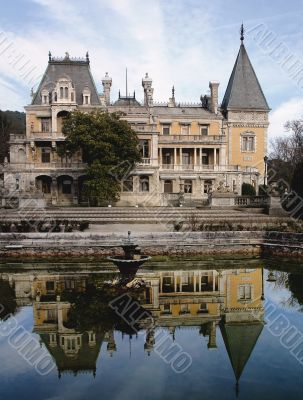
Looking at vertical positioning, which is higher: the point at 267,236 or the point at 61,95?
the point at 61,95

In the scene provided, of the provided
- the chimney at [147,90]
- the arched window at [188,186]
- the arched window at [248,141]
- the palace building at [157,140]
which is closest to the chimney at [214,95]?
the palace building at [157,140]

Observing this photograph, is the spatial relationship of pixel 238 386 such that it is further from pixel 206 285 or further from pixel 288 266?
pixel 288 266

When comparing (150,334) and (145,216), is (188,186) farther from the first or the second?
(150,334)

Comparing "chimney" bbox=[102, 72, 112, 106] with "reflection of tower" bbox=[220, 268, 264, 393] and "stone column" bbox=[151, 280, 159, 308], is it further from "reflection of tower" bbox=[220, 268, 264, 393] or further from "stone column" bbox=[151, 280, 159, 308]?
"stone column" bbox=[151, 280, 159, 308]

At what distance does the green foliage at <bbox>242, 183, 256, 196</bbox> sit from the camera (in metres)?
44.9

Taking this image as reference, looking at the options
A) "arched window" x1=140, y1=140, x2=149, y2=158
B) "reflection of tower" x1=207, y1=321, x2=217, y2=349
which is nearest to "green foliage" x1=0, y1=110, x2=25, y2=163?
"arched window" x1=140, y1=140, x2=149, y2=158

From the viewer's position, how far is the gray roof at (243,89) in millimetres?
50531

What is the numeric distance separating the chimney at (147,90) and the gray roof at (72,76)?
6447 millimetres

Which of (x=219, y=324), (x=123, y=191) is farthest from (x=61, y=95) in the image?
(x=219, y=324)

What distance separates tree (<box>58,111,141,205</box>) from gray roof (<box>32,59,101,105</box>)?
11.4 meters

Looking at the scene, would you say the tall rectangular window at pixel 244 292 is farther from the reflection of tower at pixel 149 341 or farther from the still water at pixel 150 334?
the reflection of tower at pixel 149 341

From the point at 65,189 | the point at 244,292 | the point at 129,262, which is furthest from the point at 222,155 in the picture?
the point at 129,262

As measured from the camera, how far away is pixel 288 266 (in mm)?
19016

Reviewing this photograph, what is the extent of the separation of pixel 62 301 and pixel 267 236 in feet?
40.4
